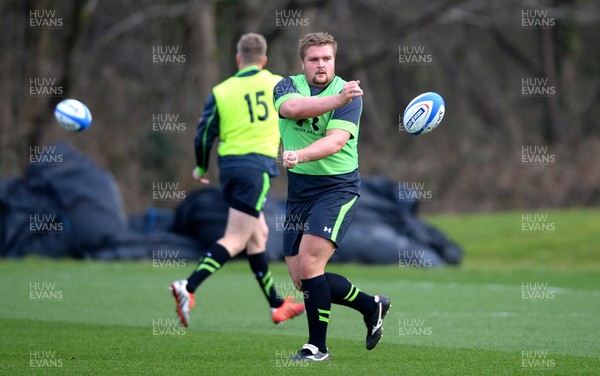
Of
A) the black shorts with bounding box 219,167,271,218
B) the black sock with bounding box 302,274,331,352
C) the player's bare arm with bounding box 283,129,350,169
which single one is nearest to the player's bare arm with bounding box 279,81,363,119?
the player's bare arm with bounding box 283,129,350,169

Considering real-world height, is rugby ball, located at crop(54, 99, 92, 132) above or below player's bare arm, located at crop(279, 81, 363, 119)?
below

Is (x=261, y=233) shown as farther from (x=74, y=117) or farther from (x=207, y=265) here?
(x=74, y=117)

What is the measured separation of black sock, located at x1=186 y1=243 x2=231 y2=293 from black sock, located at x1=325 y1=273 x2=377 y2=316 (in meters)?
2.13

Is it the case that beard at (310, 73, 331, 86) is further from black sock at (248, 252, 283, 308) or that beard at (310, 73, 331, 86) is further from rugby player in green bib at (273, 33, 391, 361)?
black sock at (248, 252, 283, 308)

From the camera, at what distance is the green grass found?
22.9ft

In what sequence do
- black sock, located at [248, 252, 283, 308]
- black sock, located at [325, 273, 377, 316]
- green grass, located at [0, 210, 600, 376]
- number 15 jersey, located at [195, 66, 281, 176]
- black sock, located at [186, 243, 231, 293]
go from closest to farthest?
green grass, located at [0, 210, 600, 376] < black sock, located at [325, 273, 377, 316] < black sock, located at [186, 243, 231, 293] < black sock, located at [248, 252, 283, 308] < number 15 jersey, located at [195, 66, 281, 176]

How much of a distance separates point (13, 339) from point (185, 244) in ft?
31.6

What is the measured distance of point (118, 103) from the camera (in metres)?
28.7

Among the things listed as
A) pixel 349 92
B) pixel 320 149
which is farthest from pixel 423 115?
pixel 320 149

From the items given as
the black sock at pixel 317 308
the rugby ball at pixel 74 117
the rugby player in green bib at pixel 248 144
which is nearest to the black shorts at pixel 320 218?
the black sock at pixel 317 308

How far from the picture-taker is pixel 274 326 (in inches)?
382

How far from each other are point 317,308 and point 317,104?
1412 millimetres

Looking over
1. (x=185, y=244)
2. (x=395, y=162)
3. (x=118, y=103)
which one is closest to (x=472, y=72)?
(x=395, y=162)

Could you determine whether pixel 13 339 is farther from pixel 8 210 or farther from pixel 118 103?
pixel 118 103
